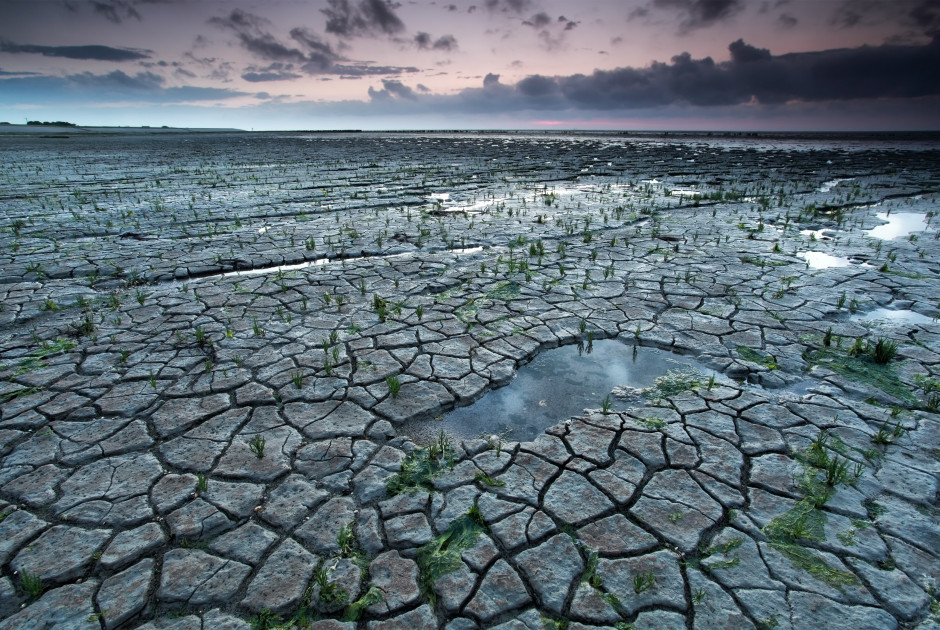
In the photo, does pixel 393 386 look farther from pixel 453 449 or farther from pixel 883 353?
pixel 883 353

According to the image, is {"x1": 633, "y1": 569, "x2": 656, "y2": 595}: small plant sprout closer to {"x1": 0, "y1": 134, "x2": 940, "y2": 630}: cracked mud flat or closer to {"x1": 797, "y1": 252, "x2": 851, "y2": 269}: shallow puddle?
{"x1": 0, "y1": 134, "x2": 940, "y2": 630}: cracked mud flat

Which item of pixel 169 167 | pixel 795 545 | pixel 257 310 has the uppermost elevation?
pixel 169 167

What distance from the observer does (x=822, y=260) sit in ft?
21.2

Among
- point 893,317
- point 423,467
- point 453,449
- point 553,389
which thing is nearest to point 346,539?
point 423,467

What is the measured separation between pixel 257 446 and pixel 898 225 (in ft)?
38.1

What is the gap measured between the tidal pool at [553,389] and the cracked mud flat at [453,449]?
4.9 inches

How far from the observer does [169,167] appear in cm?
2041

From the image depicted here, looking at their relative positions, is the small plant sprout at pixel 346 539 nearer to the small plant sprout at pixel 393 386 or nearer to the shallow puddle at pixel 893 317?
the small plant sprout at pixel 393 386

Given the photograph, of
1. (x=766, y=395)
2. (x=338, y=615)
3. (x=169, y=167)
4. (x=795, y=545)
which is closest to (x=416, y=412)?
(x=338, y=615)

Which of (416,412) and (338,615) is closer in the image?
(338,615)

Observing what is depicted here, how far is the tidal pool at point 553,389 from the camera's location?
10.0 feet

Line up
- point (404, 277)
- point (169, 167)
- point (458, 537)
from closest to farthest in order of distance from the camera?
point (458, 537) < point (404, 277) < point (169, 167)

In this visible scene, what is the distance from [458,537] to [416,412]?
1.07 metres

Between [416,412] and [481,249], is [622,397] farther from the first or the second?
[481,249]
